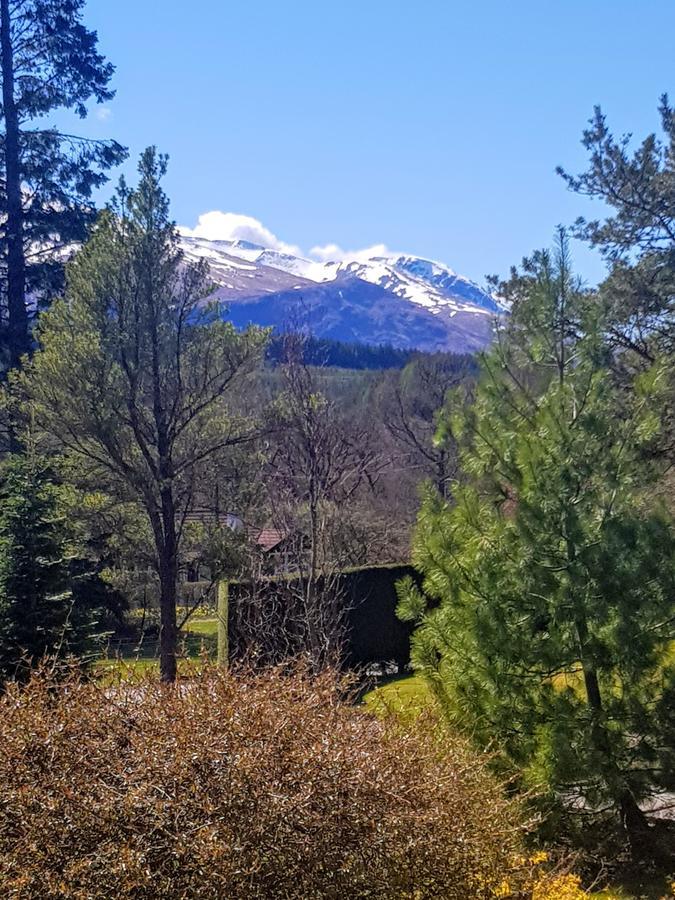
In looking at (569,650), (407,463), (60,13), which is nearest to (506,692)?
(569,650)

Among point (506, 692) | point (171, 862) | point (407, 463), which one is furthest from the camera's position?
point (407, 463)

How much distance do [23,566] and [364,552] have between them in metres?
9.77

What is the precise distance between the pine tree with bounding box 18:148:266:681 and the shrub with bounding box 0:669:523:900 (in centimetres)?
711

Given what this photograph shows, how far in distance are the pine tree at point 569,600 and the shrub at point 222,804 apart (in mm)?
2070

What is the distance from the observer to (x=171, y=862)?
2893mm

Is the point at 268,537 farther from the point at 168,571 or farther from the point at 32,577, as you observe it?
the point at 32,577

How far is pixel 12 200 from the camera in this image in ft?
57.7

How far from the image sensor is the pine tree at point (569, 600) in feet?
18.0

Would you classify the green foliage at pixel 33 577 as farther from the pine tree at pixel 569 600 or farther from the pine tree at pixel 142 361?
the pine tree at pixel 569 600

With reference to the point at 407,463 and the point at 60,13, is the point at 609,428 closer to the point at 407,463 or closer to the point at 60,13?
the point at 60,13

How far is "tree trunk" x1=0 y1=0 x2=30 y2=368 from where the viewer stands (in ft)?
56.9

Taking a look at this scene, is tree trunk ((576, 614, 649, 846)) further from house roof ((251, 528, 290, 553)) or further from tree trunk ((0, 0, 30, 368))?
tree trunk ((0, 0, 30, 368))

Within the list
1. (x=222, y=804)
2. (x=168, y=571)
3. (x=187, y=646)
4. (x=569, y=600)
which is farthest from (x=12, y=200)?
(x=222, y=804)

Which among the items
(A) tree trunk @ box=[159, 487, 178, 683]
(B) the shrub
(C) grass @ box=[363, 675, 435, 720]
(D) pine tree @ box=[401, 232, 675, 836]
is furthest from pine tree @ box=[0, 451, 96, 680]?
(B) the shrub
